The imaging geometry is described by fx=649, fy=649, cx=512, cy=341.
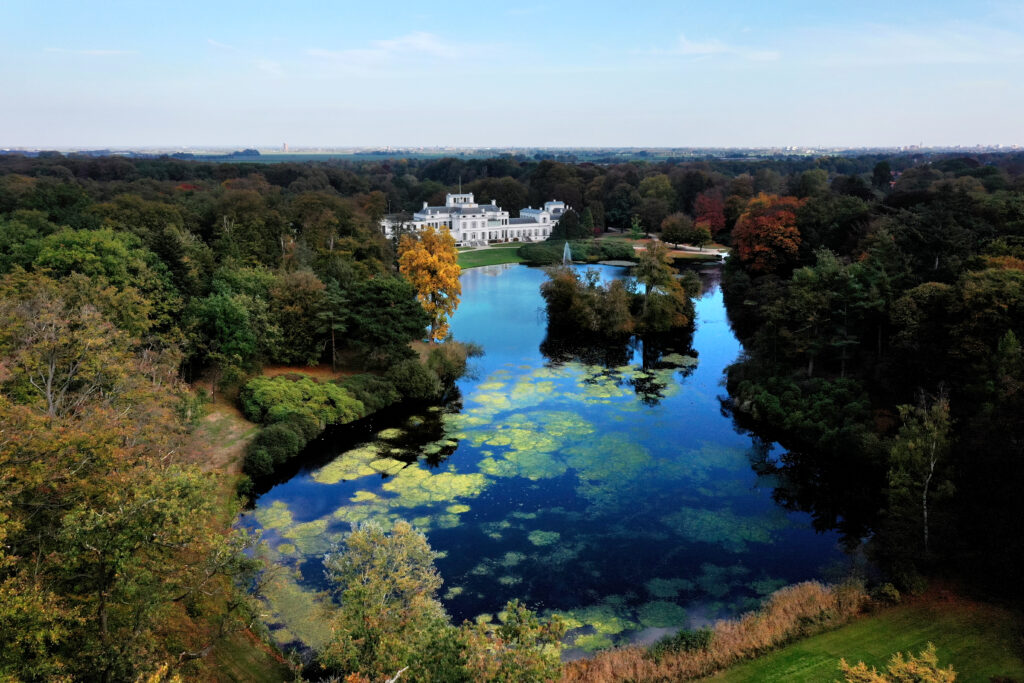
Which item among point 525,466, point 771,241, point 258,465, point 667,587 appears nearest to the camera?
point 667,587

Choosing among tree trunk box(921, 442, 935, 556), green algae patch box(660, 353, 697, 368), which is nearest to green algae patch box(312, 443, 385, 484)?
tree trunk box(921, 442, 935, 556)

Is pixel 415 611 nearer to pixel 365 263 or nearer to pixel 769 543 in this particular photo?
pixel 769 543

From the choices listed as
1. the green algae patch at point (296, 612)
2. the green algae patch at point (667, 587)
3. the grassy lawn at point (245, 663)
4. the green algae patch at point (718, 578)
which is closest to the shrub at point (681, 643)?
the green algae patch at point (667, 587)

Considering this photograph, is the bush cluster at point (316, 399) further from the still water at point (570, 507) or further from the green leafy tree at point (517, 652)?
the green leafy tree at point (517, 652)

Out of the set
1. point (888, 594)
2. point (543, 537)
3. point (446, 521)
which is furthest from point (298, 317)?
point (888, 594)

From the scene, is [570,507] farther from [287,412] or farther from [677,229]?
[677,229]

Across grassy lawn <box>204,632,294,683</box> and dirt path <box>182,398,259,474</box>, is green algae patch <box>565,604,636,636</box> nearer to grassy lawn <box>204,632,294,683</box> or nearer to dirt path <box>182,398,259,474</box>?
grassy lawn <box>204,632,294,683</box>
